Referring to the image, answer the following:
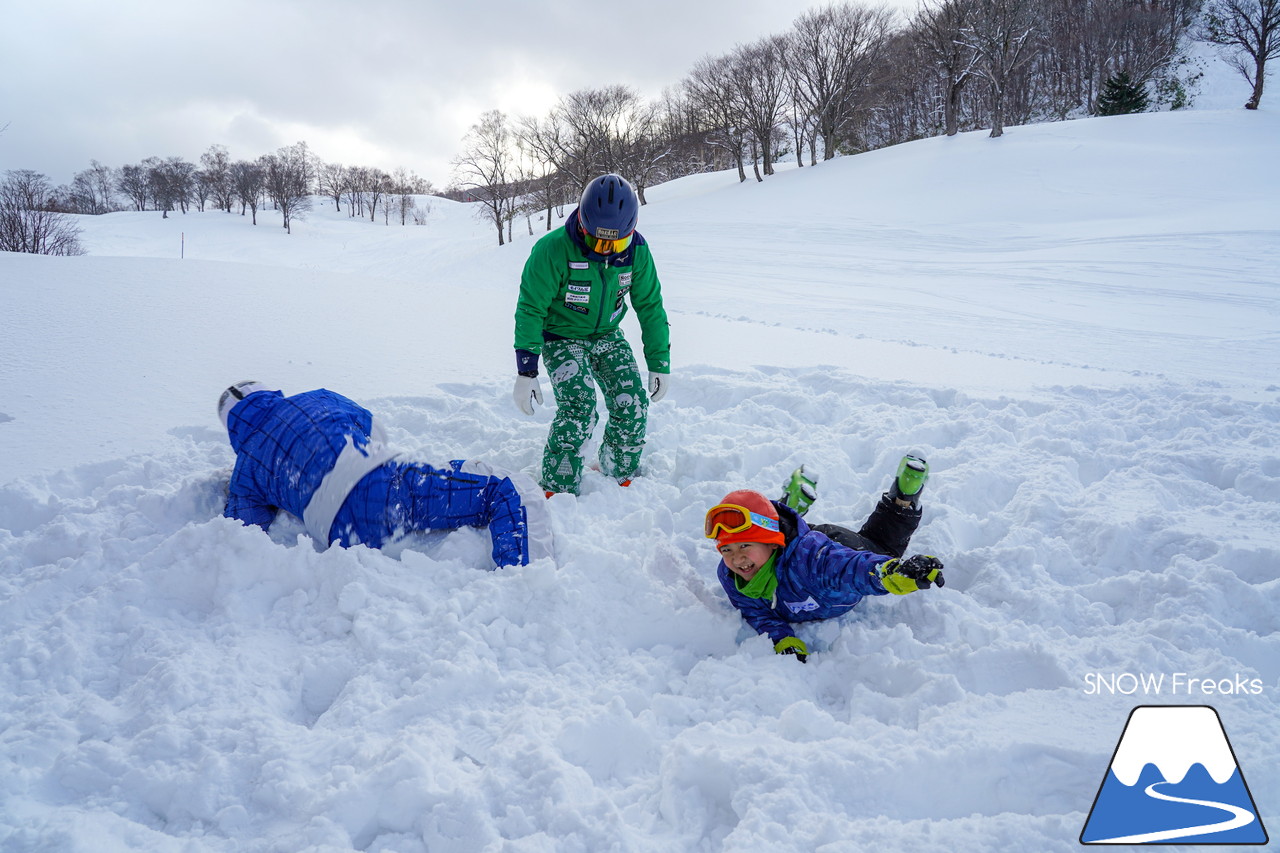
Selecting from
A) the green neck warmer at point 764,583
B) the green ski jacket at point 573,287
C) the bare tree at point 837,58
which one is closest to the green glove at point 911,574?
the green neck warmer at point 764,583

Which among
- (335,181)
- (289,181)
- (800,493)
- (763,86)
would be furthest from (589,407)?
(335,181)

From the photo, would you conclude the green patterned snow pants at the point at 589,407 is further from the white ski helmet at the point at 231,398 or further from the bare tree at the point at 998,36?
the bare tree at the point at 998,36

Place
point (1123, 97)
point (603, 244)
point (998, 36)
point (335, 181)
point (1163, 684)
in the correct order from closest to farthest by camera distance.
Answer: point (1163, 684) → point (603, 244) → point (998, 36) → point (1123, 97) → point (335, 181)

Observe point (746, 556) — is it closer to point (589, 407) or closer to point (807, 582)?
point (807, 582)

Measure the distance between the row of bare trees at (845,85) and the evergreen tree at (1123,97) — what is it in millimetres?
70

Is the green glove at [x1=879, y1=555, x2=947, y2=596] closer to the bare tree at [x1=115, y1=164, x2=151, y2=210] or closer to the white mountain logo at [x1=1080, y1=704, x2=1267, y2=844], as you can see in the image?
the white mountain logo at [x1=1080, y1=704, x2=1267, y2=844]

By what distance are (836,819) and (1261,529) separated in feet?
7.11

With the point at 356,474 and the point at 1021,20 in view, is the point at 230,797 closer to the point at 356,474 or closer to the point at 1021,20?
the point at 356,474

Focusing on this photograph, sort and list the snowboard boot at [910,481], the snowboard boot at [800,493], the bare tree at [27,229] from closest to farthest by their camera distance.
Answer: the snowboard boot at [910,481] → the snowboard boot at [800,493] → the bare tree at [27,229]

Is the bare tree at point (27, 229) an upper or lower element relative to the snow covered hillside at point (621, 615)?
upper

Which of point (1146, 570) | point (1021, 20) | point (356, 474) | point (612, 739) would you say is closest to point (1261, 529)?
point (1146, 570)

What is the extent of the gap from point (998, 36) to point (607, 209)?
2584cm

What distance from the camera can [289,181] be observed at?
38781 mm

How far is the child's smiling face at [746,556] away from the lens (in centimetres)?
214
